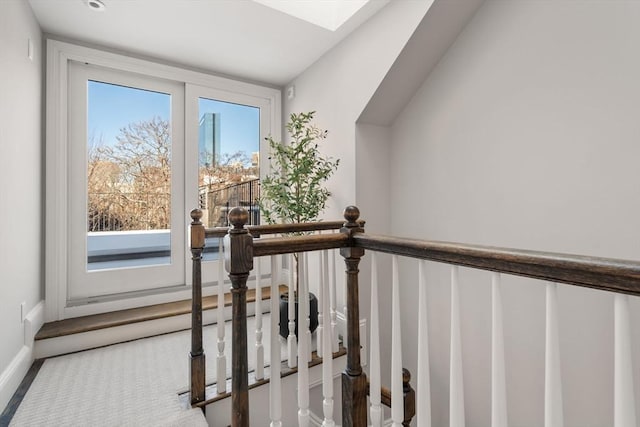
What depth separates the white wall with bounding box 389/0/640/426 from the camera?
1.47 metres

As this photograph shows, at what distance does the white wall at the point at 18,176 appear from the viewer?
163cm

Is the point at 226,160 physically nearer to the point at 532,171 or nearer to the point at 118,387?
the point at 118,387

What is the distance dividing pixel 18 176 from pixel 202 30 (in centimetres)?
155

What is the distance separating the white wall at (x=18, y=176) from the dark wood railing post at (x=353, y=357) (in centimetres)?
177

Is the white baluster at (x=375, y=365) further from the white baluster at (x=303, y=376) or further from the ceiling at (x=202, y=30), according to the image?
the ceiling at (x=202, y=30)

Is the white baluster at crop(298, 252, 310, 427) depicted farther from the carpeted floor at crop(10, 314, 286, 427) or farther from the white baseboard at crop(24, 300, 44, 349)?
the white baseboard at crop(24, 300, 44, 349)

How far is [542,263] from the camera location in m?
0.66

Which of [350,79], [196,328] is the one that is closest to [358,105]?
[350,79]

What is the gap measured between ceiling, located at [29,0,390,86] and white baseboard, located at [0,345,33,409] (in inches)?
87.0

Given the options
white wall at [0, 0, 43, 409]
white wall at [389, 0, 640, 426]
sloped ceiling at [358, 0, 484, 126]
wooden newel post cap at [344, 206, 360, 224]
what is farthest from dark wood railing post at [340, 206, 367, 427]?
white wall at [0, 0, 43, 409]

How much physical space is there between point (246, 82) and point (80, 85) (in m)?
1.40

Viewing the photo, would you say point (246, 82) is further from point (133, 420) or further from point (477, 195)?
point (133, 420)

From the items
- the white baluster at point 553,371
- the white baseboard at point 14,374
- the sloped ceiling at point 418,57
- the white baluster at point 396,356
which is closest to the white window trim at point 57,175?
the white baseboard at point 14,374

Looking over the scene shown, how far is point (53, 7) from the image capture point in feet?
6.82
